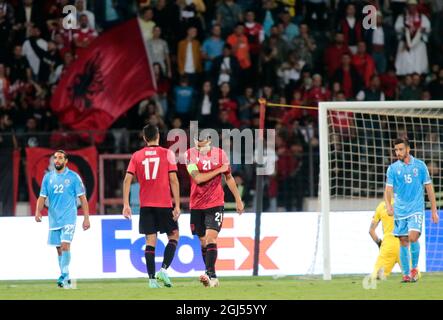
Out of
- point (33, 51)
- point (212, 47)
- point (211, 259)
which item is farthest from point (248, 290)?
point (33, 51)

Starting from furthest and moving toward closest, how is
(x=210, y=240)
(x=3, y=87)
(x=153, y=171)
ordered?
(x=3, y=87) → (x=153, y=171) → (x=210, y=240)

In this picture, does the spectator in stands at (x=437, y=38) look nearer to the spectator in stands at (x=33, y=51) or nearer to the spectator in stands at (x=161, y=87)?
the spectator in stands at (x=161, y=87)

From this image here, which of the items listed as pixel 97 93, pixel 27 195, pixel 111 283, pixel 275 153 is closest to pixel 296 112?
pixel 275 153

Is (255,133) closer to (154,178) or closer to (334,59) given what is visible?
(334,59)

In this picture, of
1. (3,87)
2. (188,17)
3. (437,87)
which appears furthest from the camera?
(188,17)

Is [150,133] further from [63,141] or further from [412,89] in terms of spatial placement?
[412,89]

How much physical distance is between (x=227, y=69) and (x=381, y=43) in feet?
10.4

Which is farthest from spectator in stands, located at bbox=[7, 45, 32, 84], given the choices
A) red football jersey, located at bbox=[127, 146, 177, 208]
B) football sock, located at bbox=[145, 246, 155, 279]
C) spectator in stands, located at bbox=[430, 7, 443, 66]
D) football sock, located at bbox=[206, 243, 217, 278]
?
football sock, located at bbox=[206, 243, 217, 278]

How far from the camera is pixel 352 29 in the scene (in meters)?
24.9

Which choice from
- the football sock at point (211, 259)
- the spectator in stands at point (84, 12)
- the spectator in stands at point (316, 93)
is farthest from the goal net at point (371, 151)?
the spectator in stands at point (84, 12)

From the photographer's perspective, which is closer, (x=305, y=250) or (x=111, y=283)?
(x=111, y=283)

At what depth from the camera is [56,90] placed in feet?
77.2

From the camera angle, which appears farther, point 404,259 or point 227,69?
point 227,69

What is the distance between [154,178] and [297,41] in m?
9.40
